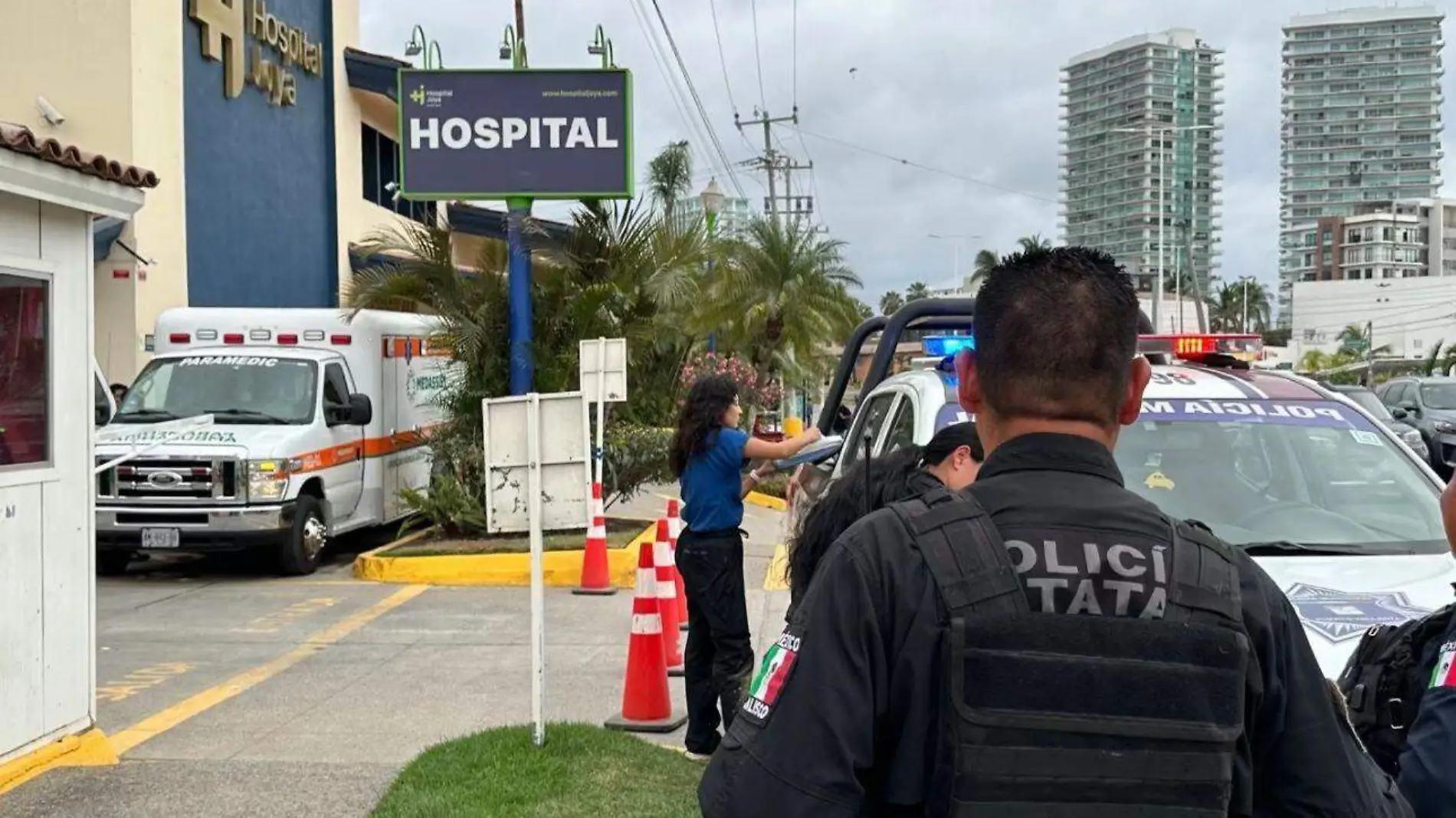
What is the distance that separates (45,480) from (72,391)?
17.7 inches

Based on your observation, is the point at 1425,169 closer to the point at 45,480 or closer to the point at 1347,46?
the point at 1347,46

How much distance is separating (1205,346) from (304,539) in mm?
9019

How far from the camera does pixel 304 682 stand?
7.81 m

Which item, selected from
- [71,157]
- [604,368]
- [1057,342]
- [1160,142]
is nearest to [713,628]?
[71,157]

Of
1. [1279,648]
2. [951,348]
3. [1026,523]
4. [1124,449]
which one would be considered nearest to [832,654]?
[1026,523]

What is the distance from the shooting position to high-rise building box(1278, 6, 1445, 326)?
319 ft

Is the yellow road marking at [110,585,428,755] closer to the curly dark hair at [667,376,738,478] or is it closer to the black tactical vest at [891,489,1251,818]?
the curly dark hair at [667,376,738,478]

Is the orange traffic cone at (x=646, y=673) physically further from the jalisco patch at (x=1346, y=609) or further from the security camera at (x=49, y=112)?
the security camera at (x=49, y=112)

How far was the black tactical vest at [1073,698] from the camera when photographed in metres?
1.61

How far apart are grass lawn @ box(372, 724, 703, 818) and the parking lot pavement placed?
0.27 m

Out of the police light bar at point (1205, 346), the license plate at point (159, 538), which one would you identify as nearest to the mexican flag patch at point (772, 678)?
the police light bar at point (1205, 346)

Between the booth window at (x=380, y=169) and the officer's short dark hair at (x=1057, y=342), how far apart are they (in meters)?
25.6

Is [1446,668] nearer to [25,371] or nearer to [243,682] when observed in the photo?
[25,371]

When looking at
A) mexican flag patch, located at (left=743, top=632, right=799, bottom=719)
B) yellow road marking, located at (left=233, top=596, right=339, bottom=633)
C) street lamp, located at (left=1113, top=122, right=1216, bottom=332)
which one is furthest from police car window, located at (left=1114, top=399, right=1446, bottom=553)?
A: street lamp, located at (left=1113, top=122, right=1216, bottom=332)
